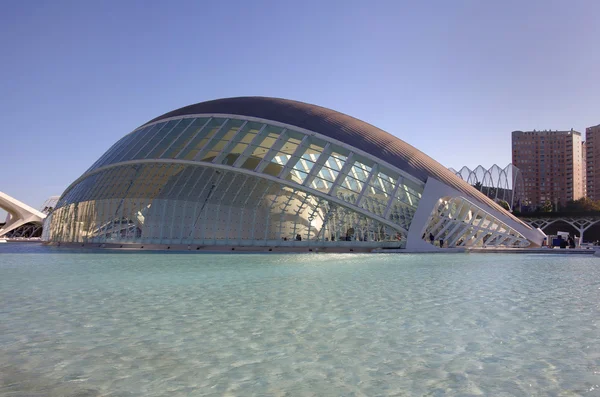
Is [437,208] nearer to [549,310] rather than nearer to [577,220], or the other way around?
[549,310]

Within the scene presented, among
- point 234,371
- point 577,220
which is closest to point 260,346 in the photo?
point 234,371

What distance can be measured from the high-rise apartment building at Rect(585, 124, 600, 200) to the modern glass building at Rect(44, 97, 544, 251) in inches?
6012

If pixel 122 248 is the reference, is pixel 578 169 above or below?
above

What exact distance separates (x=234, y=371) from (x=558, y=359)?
12.1 feet

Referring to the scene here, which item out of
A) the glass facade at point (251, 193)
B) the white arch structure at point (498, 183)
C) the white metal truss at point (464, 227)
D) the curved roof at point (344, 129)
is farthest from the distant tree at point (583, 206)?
the glass facade at point (251, 193)

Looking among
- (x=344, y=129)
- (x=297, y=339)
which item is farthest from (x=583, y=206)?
(x=297, y=339)

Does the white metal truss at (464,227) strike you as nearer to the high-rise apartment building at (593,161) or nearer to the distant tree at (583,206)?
the distant tree at (583,206)

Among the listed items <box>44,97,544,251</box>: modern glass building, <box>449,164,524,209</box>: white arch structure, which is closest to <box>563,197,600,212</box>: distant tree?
<box>449,164,524,209</box>: white arch structure

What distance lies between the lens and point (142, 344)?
6.65 metres

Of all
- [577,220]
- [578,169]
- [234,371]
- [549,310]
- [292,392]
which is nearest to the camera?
[292,392]

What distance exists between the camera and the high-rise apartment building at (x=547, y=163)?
168000 mm

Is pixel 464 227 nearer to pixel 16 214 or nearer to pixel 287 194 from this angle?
pixel 287 194

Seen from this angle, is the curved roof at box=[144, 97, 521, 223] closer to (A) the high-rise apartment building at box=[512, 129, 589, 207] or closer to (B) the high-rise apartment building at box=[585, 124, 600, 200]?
(A) the high-rise apartment building at box=[512, 129, 589, 207]

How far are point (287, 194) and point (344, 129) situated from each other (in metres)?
6.17
